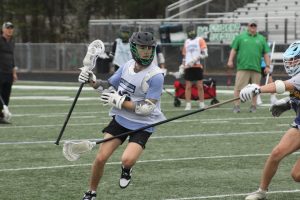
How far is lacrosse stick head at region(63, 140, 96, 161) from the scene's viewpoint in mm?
8172

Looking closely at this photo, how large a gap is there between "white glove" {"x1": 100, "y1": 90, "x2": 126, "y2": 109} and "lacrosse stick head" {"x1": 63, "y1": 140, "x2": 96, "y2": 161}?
42 centimetres

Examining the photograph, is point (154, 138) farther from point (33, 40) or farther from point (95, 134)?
point (33, 40)

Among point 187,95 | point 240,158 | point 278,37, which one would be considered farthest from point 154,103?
point 278,37

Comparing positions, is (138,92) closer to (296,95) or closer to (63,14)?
(296,95)

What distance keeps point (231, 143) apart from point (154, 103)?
477 centimetres

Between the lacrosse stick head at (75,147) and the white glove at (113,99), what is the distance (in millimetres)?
423

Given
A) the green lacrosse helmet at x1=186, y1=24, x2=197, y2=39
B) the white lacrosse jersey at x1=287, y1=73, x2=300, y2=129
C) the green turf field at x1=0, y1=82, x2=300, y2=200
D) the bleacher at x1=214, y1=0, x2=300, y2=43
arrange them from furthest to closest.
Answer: the bleacher at x1=214, y1=0, x2=300, y2=43 → the green lacrosse helmet at x1=186, y1=24, x2=197, y2=39 → the green turf field at x1=0, y1=82, x2=300, y2=200 → the white lacrosse jersey at x1=287, y1=73, x2=300, y2=129

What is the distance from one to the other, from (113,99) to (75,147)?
594mm

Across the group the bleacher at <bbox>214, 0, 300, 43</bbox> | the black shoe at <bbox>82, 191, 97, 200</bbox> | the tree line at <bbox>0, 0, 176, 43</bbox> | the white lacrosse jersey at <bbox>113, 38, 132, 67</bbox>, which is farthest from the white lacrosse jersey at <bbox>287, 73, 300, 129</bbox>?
the tree line at <bbox>0, 0, 176, 43</bbox>

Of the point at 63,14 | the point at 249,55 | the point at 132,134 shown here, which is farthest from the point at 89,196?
the point at 63,14

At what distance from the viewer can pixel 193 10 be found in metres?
39.1

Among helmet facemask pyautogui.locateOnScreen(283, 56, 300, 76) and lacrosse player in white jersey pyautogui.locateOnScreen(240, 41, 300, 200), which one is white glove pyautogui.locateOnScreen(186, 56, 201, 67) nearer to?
lacrosse player in white jersey pyautogui.locateOnScreen(240, 41, 300, 200)

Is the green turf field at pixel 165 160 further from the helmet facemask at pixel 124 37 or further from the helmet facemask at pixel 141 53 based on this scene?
the helmet facemask at pixel 124 37

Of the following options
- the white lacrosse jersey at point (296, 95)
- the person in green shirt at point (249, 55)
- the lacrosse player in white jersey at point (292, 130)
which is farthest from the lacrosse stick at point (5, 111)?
the white lacrosse jersey at point (296, 95)
